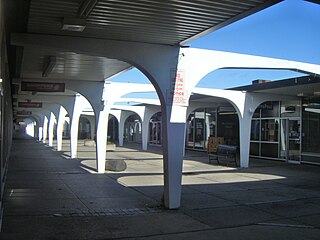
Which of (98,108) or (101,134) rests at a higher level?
(98,108)

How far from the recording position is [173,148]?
7.88 m

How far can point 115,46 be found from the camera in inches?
299

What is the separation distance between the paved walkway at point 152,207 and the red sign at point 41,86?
9.43ft

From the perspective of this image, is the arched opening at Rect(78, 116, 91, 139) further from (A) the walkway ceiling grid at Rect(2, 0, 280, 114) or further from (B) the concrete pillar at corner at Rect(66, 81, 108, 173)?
(A) the walkway ceiling grid at Rect(2, 0, 280, 114)

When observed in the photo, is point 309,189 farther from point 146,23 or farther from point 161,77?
point 146,23

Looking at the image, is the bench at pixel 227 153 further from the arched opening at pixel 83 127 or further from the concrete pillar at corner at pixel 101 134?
the arched opening at pixel 83 127

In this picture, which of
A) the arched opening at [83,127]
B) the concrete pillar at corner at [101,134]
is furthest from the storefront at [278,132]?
the arched opening at [83,127]

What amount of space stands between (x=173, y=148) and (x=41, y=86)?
689cm

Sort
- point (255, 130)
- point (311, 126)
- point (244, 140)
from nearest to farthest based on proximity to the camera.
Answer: point (244, 140) → point (311, 126) → point (255, 130)

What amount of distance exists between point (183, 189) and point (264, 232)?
4277 mm

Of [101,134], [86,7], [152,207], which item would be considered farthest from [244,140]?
[86,7]

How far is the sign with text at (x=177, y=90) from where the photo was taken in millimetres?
7922

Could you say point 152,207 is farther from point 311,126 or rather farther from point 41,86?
point 311,126

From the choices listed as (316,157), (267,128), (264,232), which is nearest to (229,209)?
(264,232)
